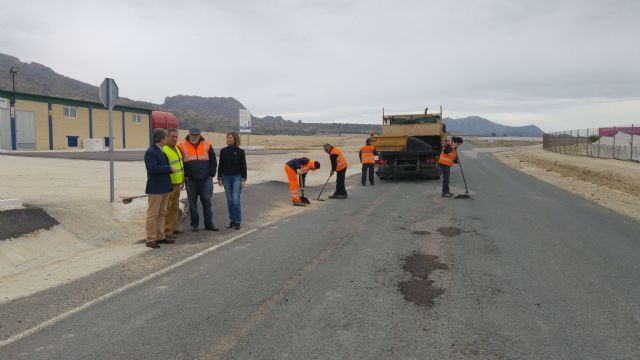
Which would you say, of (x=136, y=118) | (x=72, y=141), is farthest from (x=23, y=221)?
(x=136, y=118)

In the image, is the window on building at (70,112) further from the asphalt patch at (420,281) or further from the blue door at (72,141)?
the asphalt patch at (420,281)

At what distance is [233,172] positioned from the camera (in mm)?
9039

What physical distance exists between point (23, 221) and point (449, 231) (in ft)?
22.2

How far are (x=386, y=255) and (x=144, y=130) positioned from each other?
134ft

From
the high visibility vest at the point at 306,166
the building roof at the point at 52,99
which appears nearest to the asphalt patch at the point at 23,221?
the high visibility vest at the point at 306,166

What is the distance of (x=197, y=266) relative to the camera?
6102 mm

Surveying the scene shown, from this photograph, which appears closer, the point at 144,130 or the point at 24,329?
the point at 24,329

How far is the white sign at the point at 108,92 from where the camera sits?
363 inches

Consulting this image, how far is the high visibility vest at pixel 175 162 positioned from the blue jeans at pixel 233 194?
116 centimetres

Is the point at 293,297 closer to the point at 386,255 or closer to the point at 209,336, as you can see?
the point at 209,336

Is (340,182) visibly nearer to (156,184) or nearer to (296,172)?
(296,172)

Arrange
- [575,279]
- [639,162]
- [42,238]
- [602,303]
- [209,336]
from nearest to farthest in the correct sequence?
[209,336]
[602,303]
[575,279]
[42,238]
[639,162]

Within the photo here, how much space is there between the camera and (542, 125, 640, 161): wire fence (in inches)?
1103

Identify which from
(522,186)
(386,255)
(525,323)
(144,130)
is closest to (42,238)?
(386,255)
